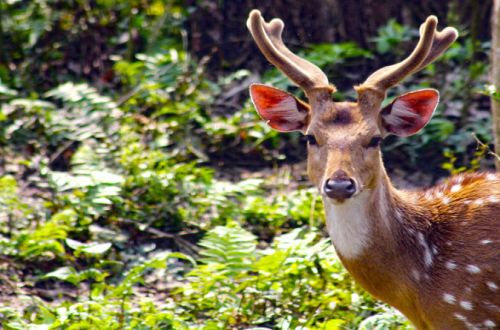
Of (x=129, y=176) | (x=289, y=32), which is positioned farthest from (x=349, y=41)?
(x=129, y=176)

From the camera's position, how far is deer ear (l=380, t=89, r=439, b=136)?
19.5ft

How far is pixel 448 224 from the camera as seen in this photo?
234 inches

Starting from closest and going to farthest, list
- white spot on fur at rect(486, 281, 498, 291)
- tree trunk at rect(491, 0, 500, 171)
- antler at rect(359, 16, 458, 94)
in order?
1. white spot on fur at rect(486, 281, 498, 291)
2. antler at rect(359, 16, 458, 94)
3. tree trunk at rect(491, 0, 500, 171)

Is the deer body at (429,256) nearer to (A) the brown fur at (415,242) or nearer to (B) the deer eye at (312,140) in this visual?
(A) the brown fur at (415,242)

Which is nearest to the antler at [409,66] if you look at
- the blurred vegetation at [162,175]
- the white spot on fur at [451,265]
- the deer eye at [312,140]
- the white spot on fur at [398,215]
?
the deer eye at [312,140]

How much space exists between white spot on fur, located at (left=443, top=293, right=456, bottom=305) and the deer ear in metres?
0.98

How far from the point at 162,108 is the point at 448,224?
3.90 metres

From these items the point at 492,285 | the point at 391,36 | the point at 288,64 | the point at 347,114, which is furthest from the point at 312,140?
the point at 391,36

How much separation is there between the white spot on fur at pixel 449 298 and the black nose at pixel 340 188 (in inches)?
31.5

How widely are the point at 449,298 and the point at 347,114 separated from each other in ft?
3.78

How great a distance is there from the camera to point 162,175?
824 cm

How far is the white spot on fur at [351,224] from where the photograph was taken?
225 inches

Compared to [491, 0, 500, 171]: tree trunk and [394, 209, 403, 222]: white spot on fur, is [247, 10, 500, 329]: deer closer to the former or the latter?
[394, 209, 403, 222]: white spot on fur

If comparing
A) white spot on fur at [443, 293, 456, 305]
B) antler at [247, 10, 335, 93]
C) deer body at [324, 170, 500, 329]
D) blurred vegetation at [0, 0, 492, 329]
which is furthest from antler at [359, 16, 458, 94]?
blurred vegetation at [0, 0, 492, 329]
